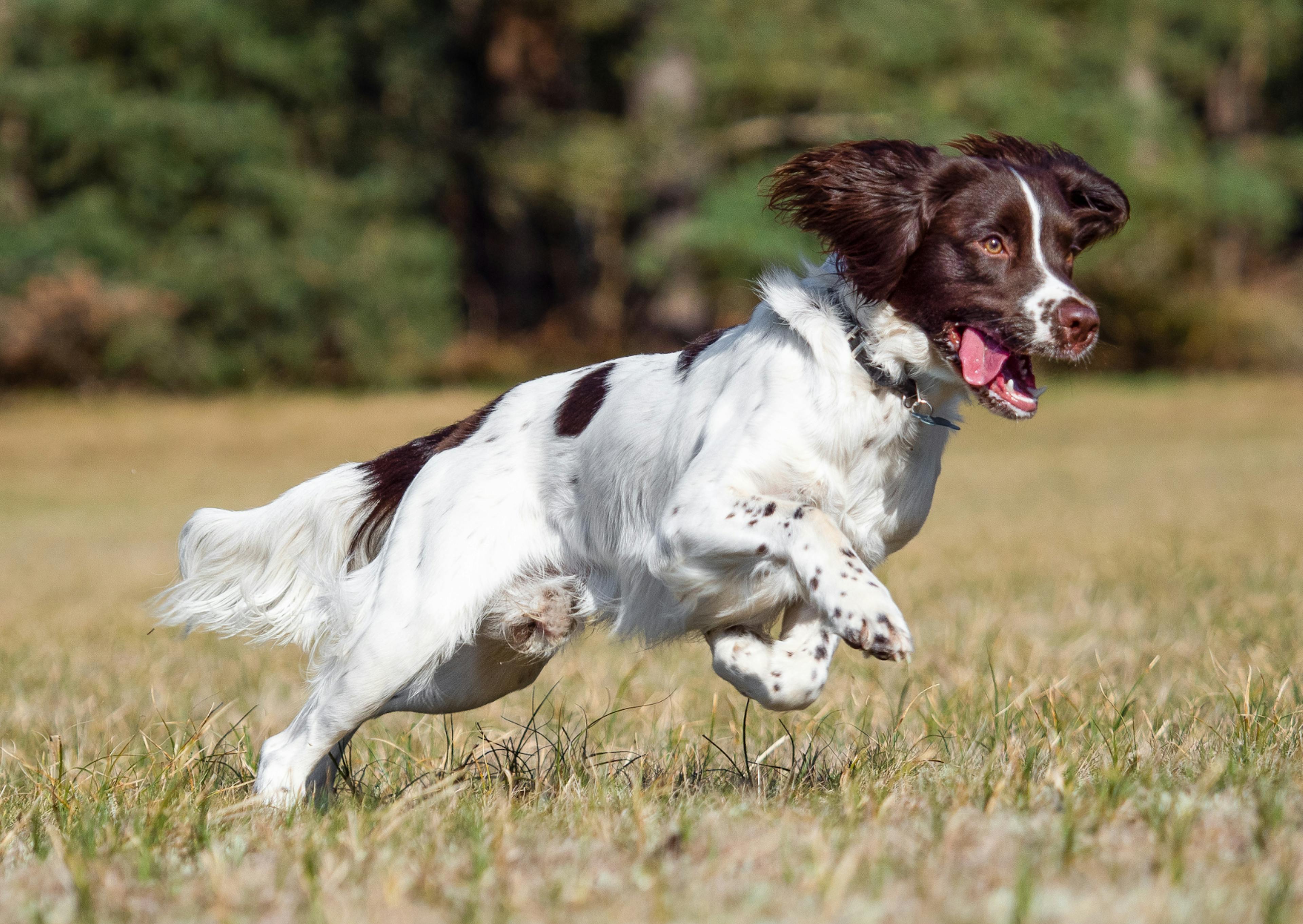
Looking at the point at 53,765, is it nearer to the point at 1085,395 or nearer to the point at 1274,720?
the point at 1274,720

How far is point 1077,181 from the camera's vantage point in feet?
12.5

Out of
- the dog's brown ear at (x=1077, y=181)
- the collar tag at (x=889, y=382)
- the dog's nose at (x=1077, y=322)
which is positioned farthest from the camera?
the dog's brown ear at (x=1077, y=181)

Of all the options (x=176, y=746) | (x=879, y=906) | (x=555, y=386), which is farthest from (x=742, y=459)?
(x=176, y=746)

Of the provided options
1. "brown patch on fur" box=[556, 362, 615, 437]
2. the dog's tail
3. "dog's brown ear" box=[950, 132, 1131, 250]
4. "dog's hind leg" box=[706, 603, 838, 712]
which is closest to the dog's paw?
"dog's hind leg" box=[706, 603, 838, 712]

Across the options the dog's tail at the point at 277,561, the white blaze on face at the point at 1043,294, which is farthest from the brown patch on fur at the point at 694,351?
the dog's tail at the point at 277,561

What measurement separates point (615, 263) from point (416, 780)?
2732 centimetres

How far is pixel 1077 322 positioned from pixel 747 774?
129 cm

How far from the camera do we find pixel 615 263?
30.3m

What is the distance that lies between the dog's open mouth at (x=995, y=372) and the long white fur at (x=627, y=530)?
7 centimetres

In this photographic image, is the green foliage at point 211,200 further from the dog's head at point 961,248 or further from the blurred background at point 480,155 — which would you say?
the dog's head at point 961,248

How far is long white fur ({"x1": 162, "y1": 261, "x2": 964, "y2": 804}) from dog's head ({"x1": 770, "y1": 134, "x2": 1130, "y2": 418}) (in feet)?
0.27

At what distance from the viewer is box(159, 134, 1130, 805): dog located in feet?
10.9

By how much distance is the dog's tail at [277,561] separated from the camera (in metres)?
4.15

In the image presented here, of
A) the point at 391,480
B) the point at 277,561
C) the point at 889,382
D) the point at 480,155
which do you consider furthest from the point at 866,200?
the point at 480,155
